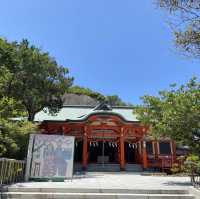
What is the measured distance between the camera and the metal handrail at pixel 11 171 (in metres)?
8.76

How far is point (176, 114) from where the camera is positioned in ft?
34.2

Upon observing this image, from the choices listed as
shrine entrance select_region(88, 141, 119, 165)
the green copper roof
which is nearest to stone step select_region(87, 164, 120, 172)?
shrine entrance select_region(88, 141, 119, 165)

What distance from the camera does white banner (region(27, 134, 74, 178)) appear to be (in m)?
10.5

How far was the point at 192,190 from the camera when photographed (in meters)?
7.75

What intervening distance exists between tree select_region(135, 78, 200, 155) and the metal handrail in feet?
20.2

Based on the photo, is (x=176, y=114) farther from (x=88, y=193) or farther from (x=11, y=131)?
(x=11, y=131)

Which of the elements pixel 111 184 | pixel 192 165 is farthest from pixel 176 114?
pixel 111 184

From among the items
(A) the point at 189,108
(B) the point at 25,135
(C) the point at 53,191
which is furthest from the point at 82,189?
(A) the point at 189,108

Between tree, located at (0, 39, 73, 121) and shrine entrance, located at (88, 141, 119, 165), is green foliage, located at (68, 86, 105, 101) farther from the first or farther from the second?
tree, located at (0, 39, 73, 121)

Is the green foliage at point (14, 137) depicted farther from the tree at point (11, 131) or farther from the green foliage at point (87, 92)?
the green foliage at point (87, 92)

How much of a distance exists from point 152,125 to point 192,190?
469 centimetres

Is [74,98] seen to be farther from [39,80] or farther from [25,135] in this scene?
[25,135]

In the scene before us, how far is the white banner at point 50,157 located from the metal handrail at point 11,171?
42cm

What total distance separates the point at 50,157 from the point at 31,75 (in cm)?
692
